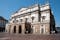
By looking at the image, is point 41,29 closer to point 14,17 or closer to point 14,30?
point 14,30

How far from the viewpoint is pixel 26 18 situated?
39.9m

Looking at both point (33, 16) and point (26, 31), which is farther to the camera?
point (33, 16)

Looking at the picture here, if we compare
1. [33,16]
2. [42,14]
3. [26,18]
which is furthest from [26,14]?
→ [42,14]

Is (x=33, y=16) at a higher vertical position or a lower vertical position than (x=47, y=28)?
higher

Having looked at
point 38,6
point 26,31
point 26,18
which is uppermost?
point 38,6

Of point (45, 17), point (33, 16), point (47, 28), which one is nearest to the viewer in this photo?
point (47, 28)

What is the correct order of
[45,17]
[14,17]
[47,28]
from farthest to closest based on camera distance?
[14,17], [45,17], [47,28]

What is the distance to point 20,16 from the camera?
4341 cm

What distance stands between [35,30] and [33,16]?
19.1ft

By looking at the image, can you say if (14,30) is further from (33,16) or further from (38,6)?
(38,6)

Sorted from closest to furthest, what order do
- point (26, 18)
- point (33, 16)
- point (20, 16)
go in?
point (33, 16), point (26, 18), point (20, 16)

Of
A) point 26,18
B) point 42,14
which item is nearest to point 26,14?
point 26,18

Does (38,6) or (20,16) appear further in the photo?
(20,16)

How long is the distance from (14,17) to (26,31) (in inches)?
684
